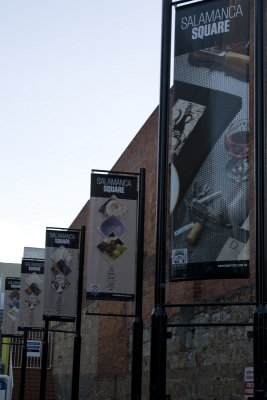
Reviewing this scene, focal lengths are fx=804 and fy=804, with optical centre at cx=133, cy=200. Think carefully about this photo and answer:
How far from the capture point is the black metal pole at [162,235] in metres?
8.95

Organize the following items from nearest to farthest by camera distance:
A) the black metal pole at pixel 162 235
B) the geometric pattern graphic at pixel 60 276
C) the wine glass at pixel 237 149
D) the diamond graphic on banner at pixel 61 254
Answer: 1. the black metal pole at pixel 162 235
2. the wine glass at pixel 237 149
3. the geometric pattern graphic at pixel 60 276
4. the diamond graphic on banner at pixel 61 254

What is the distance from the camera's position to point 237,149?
9141 mm

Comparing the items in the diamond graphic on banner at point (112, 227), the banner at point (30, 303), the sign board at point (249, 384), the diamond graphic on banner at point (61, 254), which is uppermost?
the diamond graphic on banner at point (61, 254)

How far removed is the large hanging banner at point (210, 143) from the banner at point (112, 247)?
241 inches

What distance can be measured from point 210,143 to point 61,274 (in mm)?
13323

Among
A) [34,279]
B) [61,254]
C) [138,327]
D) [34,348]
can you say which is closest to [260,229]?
[138,327]

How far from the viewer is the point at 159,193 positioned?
9492 millimetres

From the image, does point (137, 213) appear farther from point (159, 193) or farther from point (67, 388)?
point (67, 388)

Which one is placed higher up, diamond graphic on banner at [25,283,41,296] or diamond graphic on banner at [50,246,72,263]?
diamond graphic on banner at [50,246,72,263]

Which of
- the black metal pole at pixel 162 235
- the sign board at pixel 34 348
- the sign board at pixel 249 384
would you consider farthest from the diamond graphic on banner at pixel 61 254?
the sign board at pixel 34 348

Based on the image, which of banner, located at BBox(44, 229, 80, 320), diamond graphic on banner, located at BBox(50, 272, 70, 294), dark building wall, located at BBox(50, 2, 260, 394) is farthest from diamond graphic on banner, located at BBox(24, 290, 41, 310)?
diamond graphic on banner, located at BBox(50, 272, 70, 294)

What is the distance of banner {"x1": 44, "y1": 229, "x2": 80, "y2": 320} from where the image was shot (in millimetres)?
21828

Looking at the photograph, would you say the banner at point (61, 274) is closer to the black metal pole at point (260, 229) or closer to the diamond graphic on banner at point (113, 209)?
the diamond graphic on banner at point (113, 209)

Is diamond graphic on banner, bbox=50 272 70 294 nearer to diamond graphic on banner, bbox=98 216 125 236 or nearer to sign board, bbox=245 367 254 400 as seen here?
diamond graphic on banner, bbox=98 216 125 236
